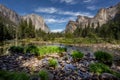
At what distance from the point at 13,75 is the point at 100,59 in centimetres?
1121

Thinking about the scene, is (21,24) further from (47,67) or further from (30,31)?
(47,67)

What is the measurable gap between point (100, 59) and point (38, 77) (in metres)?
9.01

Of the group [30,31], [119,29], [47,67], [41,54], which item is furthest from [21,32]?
[47,67]

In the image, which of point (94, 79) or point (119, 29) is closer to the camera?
point (94, 79)

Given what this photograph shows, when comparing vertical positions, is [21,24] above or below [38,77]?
above

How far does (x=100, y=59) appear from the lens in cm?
1666

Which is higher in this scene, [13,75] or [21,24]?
[21,24]

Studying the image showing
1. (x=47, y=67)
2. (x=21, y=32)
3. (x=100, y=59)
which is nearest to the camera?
(x=47, y=67)

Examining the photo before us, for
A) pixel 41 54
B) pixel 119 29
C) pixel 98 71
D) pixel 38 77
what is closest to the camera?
pixel 38 77

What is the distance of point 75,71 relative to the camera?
11766 millimetres

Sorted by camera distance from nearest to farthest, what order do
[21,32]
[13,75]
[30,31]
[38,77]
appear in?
1. [13,75]
2. [38,77]
3. [21,32]
4. [30,31]

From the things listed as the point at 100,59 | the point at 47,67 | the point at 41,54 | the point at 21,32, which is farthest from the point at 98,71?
the point at 21,32

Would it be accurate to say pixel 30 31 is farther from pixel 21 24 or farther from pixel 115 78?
pixel 115 78

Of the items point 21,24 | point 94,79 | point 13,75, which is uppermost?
point 21,24
